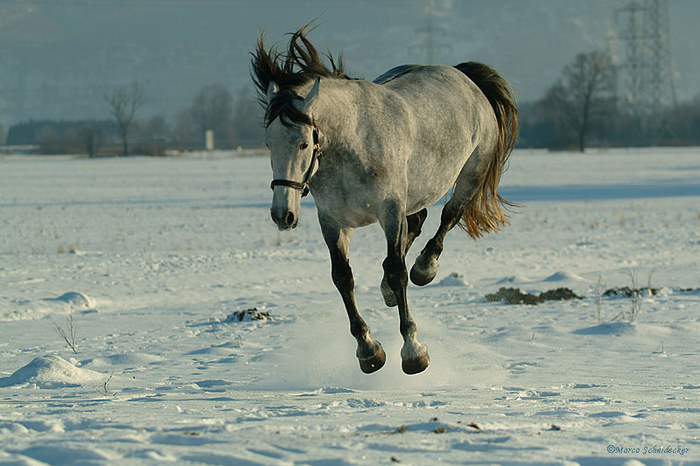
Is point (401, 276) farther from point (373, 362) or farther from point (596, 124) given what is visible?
point (596, 124)

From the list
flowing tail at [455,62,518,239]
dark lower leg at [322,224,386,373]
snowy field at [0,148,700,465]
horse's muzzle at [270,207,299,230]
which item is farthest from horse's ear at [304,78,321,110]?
flowing tail at [455,62,518,239]

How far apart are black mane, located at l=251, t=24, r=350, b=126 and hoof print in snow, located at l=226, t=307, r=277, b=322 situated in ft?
16.7

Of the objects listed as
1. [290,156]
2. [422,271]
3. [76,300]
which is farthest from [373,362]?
[76,300]

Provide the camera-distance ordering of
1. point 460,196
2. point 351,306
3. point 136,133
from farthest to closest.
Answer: point 136,133 < point 460,196 < point 351,306

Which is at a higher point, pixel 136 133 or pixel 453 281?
pixel 136 133

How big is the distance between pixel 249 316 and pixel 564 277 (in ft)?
18.1

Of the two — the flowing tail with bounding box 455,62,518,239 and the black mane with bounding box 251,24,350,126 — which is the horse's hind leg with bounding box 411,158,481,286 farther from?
the black mane with bounding box 251,24,350,126

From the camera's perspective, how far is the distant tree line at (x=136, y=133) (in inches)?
3645

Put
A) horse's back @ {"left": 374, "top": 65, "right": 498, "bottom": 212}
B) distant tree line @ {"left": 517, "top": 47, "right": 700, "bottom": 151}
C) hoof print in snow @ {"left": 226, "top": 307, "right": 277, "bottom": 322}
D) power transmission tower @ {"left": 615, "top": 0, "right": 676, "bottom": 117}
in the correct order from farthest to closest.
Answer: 1. power transmission tower @ {"left": 615, "top": 0, "right": 676, "bottom": 117}
2. distant tree line @ {"left": 517, "top": 47, "right": 700, "bottom": 151}
3. hoof print in snow @ {"left": 226, "top": 307, "right": 277, "bottom": 322}
4. horse's back @ {"left": 374, "top": 65, "right": 498, "bottom": 212}

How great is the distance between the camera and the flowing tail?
7.39 meters

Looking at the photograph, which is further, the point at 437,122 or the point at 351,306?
the point at 437,122

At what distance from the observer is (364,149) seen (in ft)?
18.0

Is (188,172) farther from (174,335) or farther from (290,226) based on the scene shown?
(290,226)

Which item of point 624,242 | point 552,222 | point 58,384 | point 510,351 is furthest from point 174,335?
point 552,222
